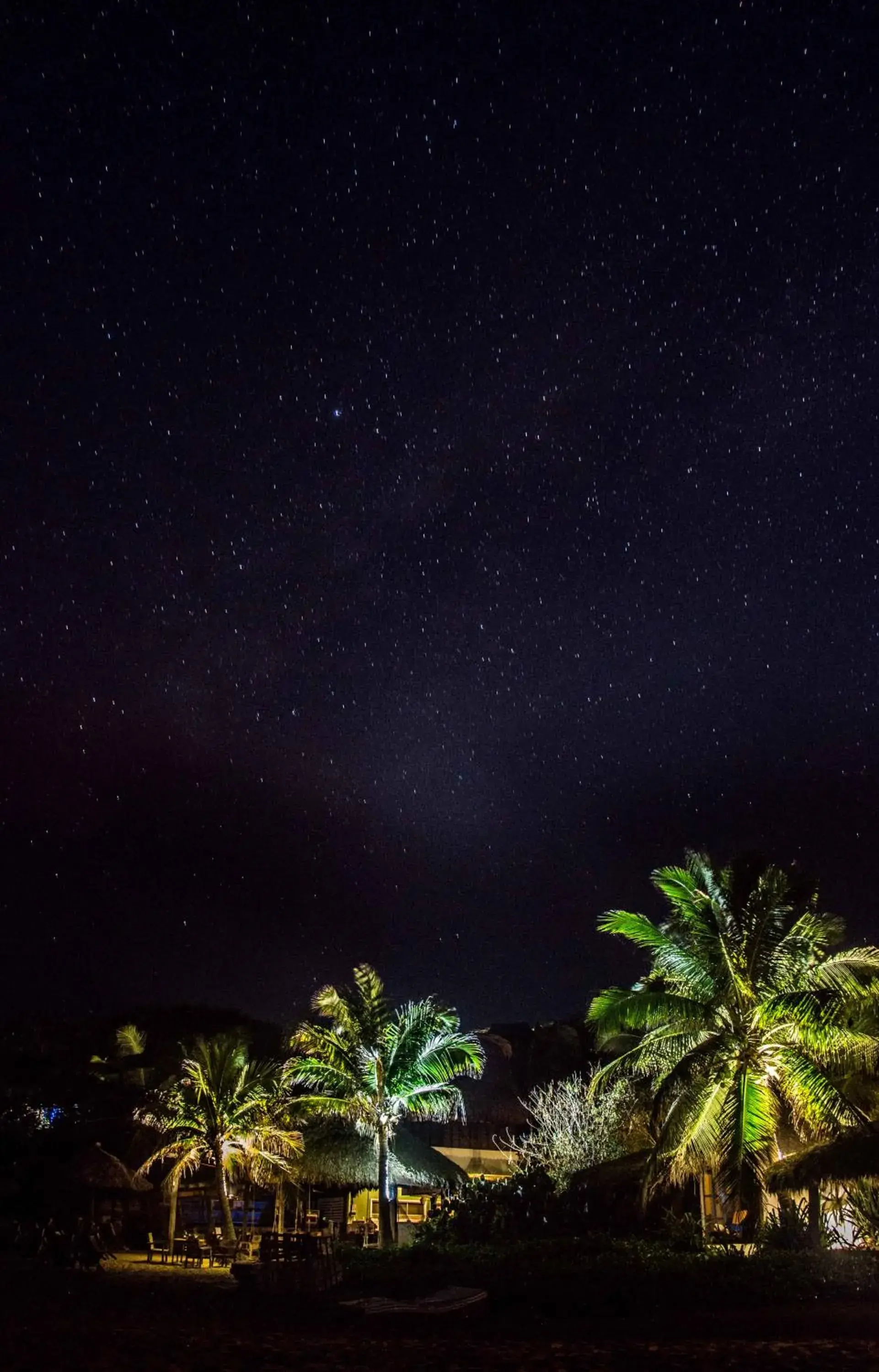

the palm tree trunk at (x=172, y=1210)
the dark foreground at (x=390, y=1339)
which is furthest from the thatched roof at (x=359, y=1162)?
the dark foreground at (x=390, y=1339)

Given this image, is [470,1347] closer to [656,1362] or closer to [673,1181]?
[656,1362]

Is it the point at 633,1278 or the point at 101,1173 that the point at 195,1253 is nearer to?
the point at 101,1173

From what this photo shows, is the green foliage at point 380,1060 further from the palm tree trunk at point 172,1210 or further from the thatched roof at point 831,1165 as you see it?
the thatched roof at point 831,1165

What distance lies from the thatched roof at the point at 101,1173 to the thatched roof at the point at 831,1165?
15.6 m

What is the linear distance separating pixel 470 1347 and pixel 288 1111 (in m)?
16.3

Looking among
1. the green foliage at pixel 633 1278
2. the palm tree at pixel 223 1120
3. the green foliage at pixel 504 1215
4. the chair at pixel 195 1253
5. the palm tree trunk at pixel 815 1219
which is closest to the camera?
the green foliage at pixel 633 1278

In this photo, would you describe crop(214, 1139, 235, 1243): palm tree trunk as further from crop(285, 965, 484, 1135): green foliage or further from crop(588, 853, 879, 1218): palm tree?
crop(588, 853, 879, 1218): palm tree

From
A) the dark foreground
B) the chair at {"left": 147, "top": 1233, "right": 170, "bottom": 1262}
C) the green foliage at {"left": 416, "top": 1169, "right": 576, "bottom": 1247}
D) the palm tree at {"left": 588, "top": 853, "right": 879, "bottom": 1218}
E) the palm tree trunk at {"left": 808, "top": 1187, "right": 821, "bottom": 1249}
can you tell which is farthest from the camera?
the chair at {"left": 147, "top": 1233, "right": 170, "bottom": 1262}

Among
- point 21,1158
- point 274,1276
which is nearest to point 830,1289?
point 274,1276

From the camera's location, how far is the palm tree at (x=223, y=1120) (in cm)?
2552

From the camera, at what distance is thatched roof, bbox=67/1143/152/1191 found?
998 inches

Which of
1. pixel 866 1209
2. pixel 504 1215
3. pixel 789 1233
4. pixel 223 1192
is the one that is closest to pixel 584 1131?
pixel 504 1215

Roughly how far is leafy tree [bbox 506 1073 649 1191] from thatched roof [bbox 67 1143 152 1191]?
365 inches

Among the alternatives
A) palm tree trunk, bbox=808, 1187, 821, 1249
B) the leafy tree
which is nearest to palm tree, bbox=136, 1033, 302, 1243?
the leafy tree
